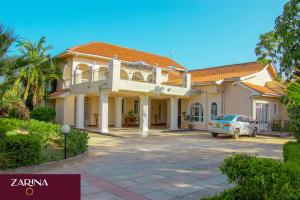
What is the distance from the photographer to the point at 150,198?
527 cm

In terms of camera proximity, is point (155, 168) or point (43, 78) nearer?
point (155, 168)

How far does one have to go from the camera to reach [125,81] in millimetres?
18078

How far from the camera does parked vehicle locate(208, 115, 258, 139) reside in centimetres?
1683

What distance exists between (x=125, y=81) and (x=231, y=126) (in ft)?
25.2

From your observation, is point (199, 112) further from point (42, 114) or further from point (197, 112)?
point (42, 114)

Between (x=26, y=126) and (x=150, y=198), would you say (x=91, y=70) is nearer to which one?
(x=26, y=126)

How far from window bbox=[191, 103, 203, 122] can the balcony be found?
6.35ft

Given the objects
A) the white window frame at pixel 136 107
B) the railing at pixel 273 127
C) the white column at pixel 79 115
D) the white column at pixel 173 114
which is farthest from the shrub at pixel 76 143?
the white window frame at pixel 136 107

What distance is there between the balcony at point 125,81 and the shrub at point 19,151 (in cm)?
1038

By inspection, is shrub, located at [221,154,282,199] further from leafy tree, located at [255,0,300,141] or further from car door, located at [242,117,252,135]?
car door, located at [242,117,252,135]

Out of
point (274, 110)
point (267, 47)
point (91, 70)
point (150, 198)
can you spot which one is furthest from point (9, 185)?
point (274, 110)

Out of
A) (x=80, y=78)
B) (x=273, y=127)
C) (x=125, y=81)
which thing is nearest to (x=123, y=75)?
(x=125, y=81)

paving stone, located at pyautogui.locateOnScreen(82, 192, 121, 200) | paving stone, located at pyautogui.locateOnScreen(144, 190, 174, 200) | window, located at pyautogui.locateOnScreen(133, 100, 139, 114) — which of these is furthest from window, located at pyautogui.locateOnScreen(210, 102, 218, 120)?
paving stone, located at pyautogui.locateOnScreen(82, 192, 121, 200)

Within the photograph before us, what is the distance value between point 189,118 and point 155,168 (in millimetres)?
16157
